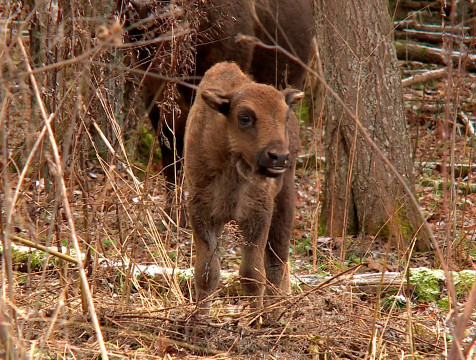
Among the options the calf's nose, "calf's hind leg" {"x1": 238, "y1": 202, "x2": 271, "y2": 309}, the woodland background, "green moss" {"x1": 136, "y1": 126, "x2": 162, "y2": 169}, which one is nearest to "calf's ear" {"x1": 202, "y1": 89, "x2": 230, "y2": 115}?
the woodland background

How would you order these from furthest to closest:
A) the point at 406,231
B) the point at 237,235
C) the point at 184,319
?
1. the point at 406,231
2. the point at 237,235
3. the point at 184,319

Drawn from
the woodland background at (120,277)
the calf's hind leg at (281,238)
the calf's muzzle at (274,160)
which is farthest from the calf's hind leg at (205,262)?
the calf's muzzle at (274,160)

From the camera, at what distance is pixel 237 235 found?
18.5ft

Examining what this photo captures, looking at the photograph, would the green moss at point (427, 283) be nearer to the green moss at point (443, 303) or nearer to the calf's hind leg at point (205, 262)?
the green moss at point (443, 303)

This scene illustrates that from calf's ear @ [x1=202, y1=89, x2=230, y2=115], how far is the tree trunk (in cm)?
269

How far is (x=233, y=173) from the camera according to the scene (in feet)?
18.6

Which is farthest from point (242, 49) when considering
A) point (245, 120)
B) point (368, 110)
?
point (245, 120)

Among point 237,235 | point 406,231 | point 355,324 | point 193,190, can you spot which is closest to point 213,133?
point 193,190

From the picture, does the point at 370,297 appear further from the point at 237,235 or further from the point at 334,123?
the point at 334,123

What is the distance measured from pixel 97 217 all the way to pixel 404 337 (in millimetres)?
2507

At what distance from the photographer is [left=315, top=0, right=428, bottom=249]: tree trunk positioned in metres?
8.05

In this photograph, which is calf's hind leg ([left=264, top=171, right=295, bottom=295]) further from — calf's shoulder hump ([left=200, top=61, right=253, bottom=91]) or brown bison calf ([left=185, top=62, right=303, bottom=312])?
calf's shoulder hump ([left=200, top=61, right=253, bottom=91])

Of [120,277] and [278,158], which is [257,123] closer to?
[278,158]

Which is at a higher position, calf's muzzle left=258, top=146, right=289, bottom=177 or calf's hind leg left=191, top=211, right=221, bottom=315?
calf's muzzle left=258, top=146, right=289, bottom=177
